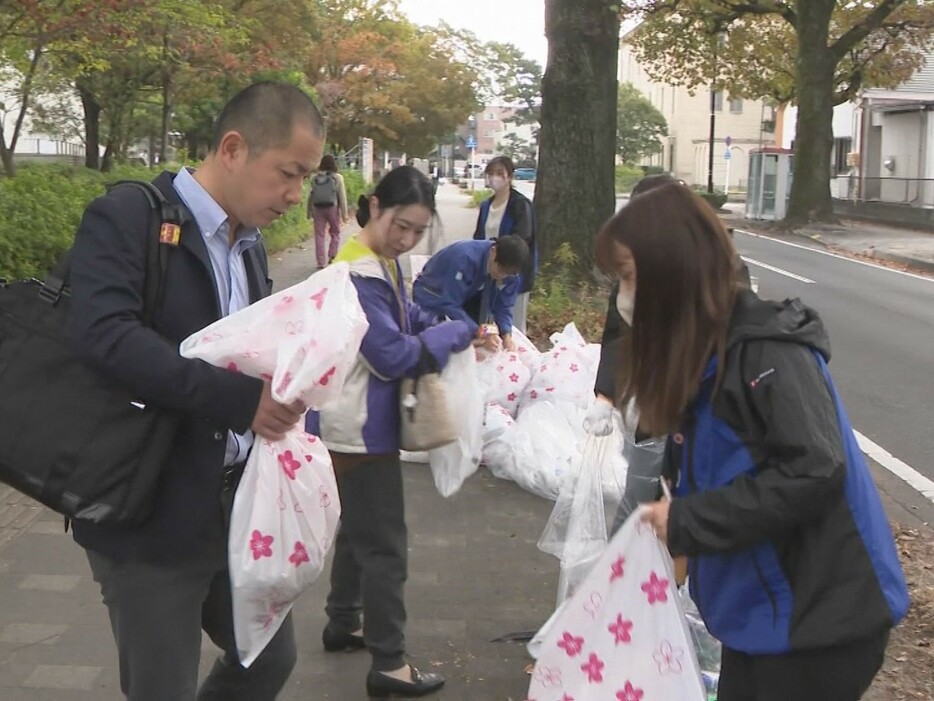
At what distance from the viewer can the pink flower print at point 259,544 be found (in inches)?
90.3

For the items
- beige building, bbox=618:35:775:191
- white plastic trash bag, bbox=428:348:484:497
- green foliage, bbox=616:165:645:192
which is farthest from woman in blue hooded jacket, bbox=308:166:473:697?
beige building, bbox=618:35:775:191

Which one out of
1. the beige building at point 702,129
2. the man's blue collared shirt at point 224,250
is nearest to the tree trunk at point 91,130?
the man's blue collared shirt at point 224,250

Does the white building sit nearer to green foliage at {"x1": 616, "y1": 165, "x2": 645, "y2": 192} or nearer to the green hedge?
green foliage at {"x1": 616, "y1": 165, "x2": 645, "y2": 192}

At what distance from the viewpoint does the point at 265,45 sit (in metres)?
20.0

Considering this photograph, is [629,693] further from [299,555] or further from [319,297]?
[319,297]

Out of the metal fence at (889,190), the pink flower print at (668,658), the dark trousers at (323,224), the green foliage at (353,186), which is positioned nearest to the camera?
the pink flower print at (668,658)

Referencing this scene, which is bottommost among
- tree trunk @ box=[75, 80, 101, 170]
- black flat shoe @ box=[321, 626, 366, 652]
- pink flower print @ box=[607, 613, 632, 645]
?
black flat shoe @ box=[321, 626, 366, 652]

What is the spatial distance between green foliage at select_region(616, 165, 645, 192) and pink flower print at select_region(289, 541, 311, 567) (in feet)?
182

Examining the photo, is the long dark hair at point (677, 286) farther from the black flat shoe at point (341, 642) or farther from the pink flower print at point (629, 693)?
the black flat shoe at point (341, 642)

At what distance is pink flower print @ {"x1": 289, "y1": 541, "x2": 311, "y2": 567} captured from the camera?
235 centimetres

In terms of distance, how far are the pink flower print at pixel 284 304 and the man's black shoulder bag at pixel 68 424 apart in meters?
0.26

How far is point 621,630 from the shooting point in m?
2.36

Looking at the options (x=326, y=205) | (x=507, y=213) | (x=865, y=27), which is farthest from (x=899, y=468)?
(x=865, y=27)

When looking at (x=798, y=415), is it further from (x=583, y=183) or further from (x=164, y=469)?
(x=583, y=183)
